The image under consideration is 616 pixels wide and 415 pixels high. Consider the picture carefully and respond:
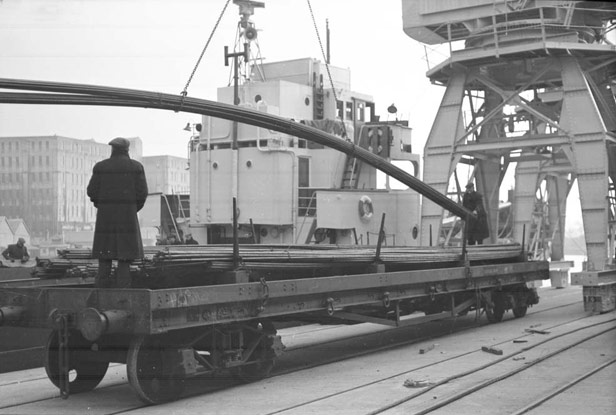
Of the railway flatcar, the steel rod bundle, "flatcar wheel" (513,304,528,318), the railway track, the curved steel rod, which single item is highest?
the curved steel rod

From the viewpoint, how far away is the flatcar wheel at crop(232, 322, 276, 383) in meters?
8.66

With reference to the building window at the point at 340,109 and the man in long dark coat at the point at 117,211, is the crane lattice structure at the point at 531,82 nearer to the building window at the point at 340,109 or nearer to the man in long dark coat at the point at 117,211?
the building window at the point at 340,109

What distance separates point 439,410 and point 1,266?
6.40 m

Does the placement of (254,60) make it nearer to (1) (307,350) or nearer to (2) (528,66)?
(2) (528,66)

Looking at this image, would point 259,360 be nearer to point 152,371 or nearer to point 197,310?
point 197,310

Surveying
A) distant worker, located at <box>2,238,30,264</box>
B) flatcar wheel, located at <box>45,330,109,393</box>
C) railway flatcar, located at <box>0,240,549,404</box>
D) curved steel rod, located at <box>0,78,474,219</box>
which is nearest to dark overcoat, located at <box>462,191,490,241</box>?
railway flatcar, located at <box>0,240,549,404</box>

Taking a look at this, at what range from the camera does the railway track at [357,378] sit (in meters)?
7.51

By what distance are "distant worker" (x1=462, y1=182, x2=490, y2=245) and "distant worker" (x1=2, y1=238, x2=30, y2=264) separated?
7.06 meters

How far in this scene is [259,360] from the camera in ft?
28.5

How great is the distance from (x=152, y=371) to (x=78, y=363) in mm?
879

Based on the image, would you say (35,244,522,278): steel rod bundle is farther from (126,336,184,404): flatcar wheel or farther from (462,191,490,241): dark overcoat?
(462,191,490,241): dark overcoat

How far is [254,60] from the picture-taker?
72.6 feet

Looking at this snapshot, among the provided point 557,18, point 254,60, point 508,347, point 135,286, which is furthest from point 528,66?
point 135,286

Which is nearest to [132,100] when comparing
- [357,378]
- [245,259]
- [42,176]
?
[42,176]
